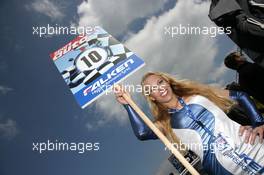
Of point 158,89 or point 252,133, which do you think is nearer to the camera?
point 252,133

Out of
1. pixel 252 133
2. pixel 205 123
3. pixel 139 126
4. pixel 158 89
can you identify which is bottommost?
pixel 252 133

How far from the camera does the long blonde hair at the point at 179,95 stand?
2.55 m

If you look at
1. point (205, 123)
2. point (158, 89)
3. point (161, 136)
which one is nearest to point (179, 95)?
point (158, 89)

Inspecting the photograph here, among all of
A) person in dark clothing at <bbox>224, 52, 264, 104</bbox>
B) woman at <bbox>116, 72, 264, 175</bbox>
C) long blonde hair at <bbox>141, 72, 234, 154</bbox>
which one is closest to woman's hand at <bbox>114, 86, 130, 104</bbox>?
woman at <bbox>116, 72, 264, 175</bbox>

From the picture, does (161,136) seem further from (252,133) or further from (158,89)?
(252,133)

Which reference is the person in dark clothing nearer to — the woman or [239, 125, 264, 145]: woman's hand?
the woman

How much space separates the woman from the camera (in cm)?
244

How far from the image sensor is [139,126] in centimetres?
254

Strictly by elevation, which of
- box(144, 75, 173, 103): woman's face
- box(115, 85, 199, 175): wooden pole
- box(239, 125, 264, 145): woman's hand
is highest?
box(144, 75, 173, 103): woman's face

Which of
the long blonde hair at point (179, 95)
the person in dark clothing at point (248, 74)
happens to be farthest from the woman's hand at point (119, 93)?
the person in dark clothing at point (248, 74)

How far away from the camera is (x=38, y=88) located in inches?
103

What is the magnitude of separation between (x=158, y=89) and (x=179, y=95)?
137 mm

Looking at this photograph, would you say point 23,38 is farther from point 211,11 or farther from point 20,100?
point 211,11

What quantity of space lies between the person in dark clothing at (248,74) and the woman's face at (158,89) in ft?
1.31
